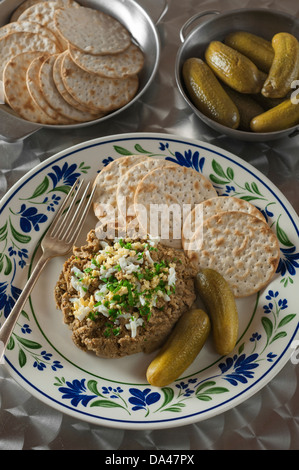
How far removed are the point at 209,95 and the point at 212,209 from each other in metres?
0.51

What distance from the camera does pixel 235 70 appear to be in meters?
2.04

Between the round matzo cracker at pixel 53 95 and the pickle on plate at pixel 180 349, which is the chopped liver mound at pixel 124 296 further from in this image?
the round matzo cracker at pixel 53 95

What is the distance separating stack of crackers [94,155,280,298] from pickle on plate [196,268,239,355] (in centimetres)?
9

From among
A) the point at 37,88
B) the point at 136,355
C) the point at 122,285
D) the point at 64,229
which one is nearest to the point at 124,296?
the point at 122,285

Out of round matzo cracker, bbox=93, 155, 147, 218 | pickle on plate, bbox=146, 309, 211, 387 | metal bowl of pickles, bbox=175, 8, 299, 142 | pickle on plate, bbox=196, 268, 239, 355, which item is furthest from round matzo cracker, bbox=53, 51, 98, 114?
pickle on plate, bbox=146, 309, 211, 387

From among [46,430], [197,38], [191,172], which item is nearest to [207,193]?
[191,172]

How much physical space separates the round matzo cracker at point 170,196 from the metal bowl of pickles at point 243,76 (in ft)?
0.87

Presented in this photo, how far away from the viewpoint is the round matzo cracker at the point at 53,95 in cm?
210

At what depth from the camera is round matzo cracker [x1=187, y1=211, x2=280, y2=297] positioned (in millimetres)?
1772

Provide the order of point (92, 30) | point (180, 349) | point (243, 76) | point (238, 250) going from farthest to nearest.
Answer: point (92, 30) → point (243, 76) → point (238, 250) → point (180, 349)

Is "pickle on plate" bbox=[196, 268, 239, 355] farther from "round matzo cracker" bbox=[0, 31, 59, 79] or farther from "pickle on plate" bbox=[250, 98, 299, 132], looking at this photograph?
"round matzo cracker" bbox=[0, 31, 59, 79]

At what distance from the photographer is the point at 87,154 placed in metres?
2.02

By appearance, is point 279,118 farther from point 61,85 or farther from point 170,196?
point 61,85

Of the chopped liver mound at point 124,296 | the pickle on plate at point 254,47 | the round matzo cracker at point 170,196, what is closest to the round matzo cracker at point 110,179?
the round matzo cracker at point 170,196
